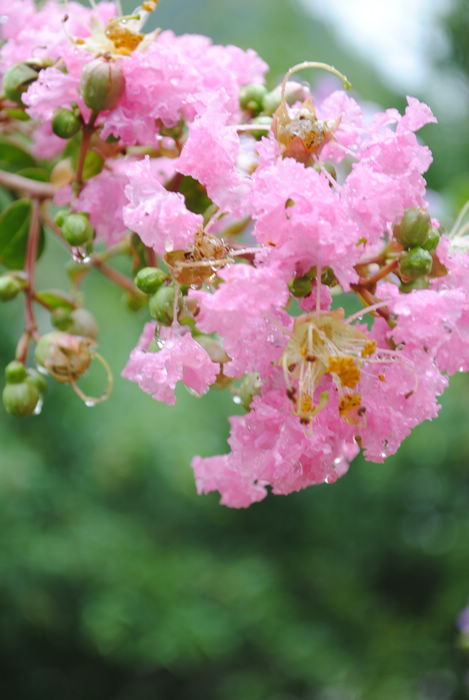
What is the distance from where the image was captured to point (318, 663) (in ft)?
8.61

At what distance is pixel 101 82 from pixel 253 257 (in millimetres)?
231

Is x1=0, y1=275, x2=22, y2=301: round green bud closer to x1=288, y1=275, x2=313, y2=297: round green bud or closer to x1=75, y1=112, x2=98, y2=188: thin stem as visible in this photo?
x1=75, y1=112, x2=98, y2=188: thin stem

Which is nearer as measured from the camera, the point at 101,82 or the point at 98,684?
the point at 101,82

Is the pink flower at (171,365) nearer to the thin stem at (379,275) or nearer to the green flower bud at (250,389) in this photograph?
the green flower bud at (250,389)

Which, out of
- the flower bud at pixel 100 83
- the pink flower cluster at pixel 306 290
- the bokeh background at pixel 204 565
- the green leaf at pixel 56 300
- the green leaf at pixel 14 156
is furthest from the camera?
the bokeh background at pixel 204 565

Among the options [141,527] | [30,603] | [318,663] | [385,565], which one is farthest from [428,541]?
[30,603]

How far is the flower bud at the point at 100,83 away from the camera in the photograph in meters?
0.71

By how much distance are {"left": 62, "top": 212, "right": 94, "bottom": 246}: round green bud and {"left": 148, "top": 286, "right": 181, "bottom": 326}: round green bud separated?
17cm

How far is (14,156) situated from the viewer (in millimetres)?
1073

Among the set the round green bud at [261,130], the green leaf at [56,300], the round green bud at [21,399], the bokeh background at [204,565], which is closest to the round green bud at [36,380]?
the round green bud at [21,399]

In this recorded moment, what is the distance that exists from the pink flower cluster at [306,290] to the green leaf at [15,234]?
0.38 metres

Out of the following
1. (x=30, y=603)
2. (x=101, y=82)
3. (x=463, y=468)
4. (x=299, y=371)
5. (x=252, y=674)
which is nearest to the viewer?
(x=299, y=371)

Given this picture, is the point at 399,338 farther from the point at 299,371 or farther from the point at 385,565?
the point at 385,565

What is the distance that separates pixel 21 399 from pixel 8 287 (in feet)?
0.49
